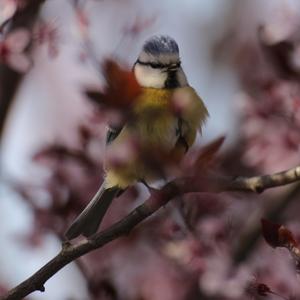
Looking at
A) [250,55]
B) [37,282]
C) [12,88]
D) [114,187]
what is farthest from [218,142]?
[250,55]

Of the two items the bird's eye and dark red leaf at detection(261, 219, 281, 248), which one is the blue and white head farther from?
dark red leaf at detection(261, 219, 281, 248)

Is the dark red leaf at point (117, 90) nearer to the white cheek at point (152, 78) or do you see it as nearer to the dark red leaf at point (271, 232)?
the dark red leaf at point (271, 232)

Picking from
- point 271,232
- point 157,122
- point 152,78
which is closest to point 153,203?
point 271,232

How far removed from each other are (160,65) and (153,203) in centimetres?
95

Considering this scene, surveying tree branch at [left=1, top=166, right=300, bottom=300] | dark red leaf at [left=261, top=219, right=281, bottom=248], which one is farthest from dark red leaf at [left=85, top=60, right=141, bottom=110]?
dark red leaf at [left=261, top=219, right=281, bottom=248]

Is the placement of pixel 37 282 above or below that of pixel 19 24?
below

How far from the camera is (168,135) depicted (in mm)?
3053

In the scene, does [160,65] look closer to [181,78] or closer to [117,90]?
[181,78]

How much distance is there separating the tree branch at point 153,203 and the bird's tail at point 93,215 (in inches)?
17.6

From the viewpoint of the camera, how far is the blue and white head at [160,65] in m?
3.18

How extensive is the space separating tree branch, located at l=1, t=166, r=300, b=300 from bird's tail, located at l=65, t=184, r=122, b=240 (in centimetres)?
45

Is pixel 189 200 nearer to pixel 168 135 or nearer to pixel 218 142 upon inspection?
pixel 168 135

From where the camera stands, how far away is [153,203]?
94.4 inches

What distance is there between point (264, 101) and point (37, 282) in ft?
4.59
